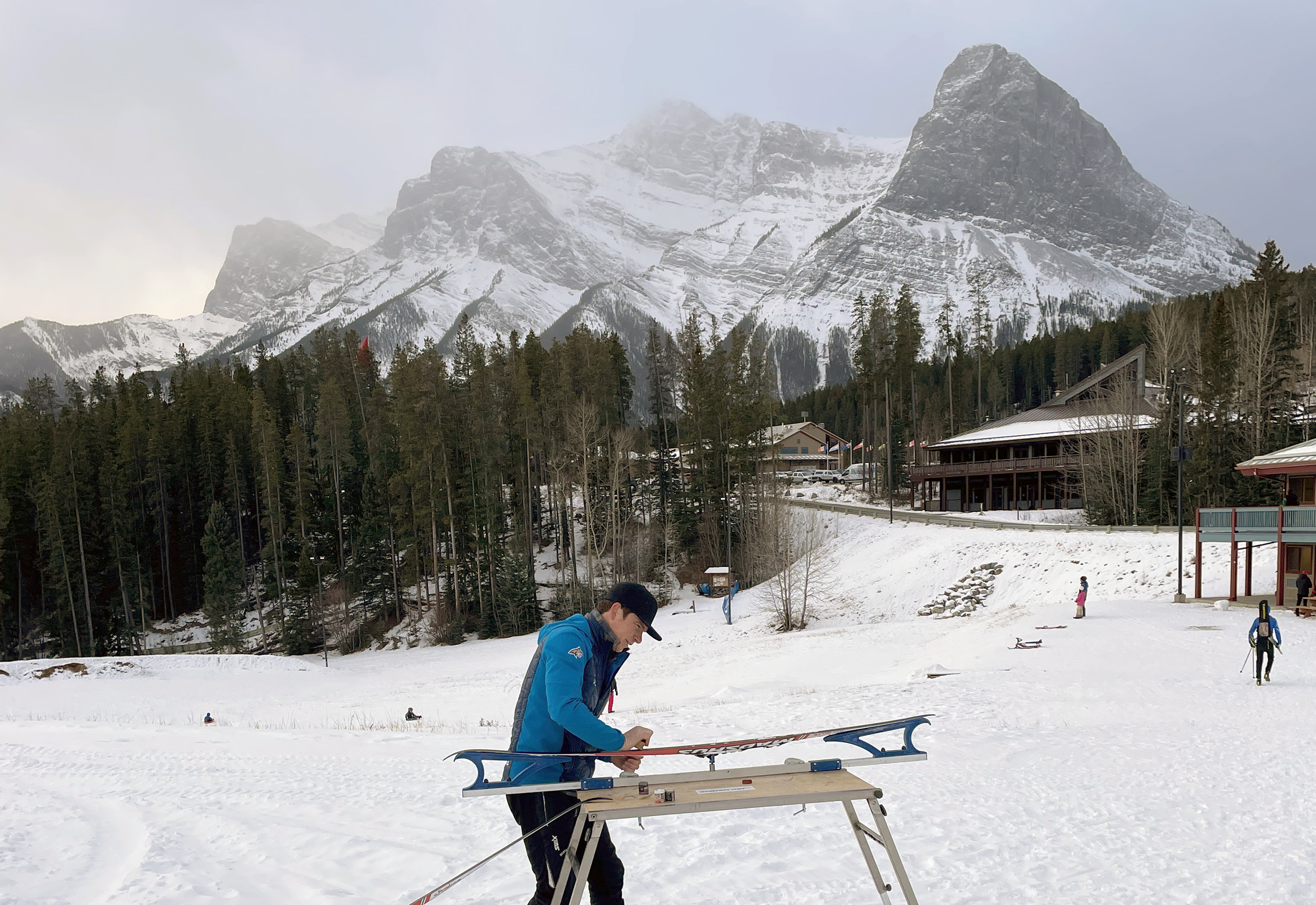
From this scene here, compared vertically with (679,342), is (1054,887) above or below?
below

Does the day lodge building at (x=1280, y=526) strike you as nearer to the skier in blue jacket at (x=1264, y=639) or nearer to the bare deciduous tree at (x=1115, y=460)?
the skier in blue jacket at (x=1264, y=639)

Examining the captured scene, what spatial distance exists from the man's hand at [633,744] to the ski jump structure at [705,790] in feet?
0.13

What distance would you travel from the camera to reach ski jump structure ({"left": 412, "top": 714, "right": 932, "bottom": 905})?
10.1 ft

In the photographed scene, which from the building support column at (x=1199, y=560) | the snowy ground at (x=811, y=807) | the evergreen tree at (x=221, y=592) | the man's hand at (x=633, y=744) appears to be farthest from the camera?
the evergreen tree at (x=221, y=592)

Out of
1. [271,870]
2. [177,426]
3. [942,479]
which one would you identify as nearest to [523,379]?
[177,426]

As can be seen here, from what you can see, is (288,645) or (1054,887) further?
(288,645)

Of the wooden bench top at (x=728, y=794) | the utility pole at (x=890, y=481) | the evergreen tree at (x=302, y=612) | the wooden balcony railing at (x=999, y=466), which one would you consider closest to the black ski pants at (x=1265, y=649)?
the wooden bench top at (x=728, y=794)

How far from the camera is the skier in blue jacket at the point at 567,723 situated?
3418mm

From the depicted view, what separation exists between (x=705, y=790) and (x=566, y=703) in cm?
73

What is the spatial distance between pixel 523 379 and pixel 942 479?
102 ft

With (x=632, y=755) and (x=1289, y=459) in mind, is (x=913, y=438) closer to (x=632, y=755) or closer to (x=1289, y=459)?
(x=1289, y=459)

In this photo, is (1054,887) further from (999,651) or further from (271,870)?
(999,651)

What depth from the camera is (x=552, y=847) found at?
3.59 meters

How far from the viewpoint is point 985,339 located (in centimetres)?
8112
